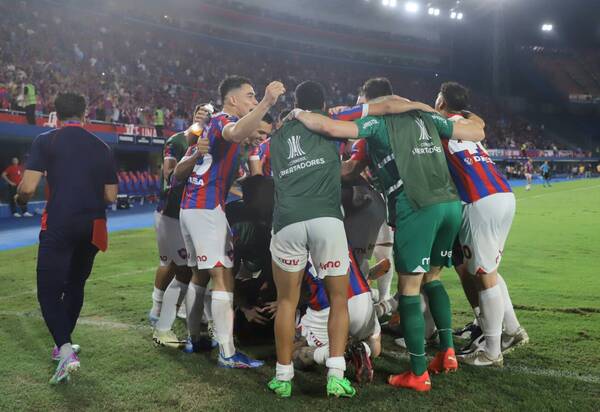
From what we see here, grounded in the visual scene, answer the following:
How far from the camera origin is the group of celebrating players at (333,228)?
3494 millimetres

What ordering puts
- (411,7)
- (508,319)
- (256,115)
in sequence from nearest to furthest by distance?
(256,115) → (508,319) → (411,7)

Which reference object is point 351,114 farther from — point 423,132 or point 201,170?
point 201,170

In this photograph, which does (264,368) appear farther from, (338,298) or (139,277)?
(139,277)

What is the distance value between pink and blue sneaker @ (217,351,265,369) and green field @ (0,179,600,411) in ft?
0.22

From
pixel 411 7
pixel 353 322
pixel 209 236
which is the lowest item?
pixel 353 322

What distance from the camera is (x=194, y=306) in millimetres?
4383

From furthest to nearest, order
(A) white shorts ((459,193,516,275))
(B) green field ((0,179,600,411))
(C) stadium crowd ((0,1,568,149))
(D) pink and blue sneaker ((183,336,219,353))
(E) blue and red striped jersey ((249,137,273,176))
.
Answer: (C) stadium crowd ((0,1,568,149)) < (E) blue and red striped jersey ((249,137,273,176)) < (D) pink and blue sneaker ((183,336,219,353)) < (A) white shorts ((459,193,516,275)) < (B) green field ((0,179,600,411))

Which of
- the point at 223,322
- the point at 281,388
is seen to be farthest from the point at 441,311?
the point at 223,322

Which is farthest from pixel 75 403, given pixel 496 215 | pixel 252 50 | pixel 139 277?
pixel 252 50

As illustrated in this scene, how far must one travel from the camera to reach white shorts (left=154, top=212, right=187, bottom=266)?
16.3 feet

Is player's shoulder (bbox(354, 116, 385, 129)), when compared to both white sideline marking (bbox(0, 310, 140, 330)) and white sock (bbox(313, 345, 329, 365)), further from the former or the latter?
white sideline marking (bbox(0, 310, 140, 330))

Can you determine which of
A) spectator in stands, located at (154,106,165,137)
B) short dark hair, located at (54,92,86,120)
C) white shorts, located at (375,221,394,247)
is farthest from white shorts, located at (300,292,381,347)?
spectator in stands, located at (154,106,165,137)

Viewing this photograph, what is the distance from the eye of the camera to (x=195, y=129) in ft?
14.2

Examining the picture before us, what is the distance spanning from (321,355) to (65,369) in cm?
186
